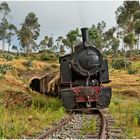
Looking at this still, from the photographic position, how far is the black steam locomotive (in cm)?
1529

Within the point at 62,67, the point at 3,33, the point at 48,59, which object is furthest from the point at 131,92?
the point at 3,33

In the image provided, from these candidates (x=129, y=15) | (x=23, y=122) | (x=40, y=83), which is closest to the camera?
(x=23, y=122)

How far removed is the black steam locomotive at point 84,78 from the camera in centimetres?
1529

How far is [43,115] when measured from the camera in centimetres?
1255

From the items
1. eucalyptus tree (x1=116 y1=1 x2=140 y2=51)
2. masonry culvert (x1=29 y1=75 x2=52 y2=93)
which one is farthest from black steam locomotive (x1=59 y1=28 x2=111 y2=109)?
eucalyptus tree (x1=116 y1=1 x2=140 y2=51)

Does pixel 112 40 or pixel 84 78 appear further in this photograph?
pixel 112 40

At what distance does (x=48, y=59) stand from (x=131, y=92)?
46.6m

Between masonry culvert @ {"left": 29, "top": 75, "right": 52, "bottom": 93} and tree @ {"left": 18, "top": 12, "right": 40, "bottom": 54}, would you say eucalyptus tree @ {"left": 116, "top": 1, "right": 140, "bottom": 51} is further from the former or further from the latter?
masonry culvert @ {"left": 29, "top": 75, "right": 52, "bottom": 93}

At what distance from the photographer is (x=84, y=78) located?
53.5 feet

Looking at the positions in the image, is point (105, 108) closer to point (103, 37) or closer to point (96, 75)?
point (96, 75)

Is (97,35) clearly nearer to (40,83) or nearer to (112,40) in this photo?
(112,40)

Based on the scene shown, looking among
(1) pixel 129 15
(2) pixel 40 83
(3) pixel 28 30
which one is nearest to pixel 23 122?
(2) pixel 40 83

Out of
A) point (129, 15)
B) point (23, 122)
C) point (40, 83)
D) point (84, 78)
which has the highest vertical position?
point (129, 15)

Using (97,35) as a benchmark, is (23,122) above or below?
below
